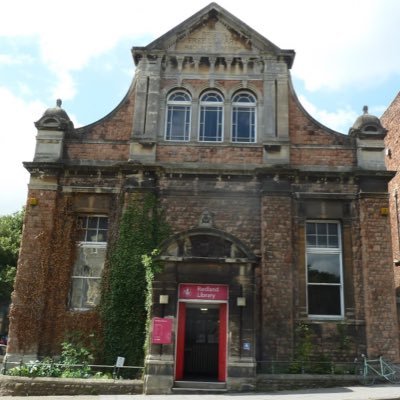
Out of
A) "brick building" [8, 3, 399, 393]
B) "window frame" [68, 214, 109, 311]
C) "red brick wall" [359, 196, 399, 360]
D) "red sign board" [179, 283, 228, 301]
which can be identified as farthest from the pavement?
"window frame" [68, 214, 109, 311]

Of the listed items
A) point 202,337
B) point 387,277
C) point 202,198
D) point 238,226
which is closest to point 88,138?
point 202,198

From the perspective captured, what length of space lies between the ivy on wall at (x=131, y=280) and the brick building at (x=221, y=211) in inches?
19.8

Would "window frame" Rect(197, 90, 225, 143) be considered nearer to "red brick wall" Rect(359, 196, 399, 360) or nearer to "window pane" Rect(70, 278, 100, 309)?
"red brick wall" Rect(359, 196, 399, 360)

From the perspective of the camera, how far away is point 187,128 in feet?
56.1

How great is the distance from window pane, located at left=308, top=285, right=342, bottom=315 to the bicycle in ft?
5.38

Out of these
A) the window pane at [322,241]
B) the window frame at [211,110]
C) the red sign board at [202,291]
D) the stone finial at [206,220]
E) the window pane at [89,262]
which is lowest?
the red sign board at [202,291]

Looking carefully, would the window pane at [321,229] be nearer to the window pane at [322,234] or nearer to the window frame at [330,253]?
the window pane at [322,234]

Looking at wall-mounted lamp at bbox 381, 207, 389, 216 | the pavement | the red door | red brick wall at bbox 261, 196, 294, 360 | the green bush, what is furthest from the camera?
wall-mounted lamp at bbox 381, 207, 389, 216

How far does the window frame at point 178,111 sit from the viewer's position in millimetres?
16975

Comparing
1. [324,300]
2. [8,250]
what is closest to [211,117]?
[324,300]

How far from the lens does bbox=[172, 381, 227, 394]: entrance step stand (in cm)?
1275

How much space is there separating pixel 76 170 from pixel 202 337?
687cm

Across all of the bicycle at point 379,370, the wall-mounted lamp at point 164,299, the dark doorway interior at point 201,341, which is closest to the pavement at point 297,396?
the bicycle at point 379,370

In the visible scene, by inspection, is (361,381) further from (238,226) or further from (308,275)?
(238,226)
